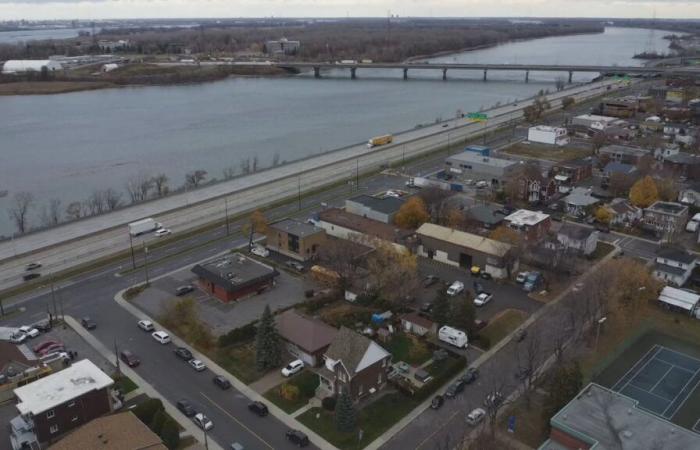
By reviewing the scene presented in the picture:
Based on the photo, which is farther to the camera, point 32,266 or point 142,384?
point 32,266

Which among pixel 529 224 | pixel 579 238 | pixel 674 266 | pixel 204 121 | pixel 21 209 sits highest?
pixel 204 121

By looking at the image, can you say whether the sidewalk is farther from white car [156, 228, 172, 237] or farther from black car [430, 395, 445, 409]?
white car [156, 228, 172, 237]

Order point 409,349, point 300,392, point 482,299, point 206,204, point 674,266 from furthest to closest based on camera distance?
1. point 206,204
2. point 674,266
3. point 482,299
4. point 409,349
5. point 300,392

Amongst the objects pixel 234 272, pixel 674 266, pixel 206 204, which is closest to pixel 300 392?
pixel 234 272

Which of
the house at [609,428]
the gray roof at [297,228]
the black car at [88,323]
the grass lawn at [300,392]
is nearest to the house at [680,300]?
the house at [609,428]

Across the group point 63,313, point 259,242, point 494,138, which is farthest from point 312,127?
point 63,313

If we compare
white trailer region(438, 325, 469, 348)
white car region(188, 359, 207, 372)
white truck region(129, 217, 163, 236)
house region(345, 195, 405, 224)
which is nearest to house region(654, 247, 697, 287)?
white trailer region(438, 325, 469, 348)

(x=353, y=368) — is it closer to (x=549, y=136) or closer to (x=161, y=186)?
(x=161, y=186)
